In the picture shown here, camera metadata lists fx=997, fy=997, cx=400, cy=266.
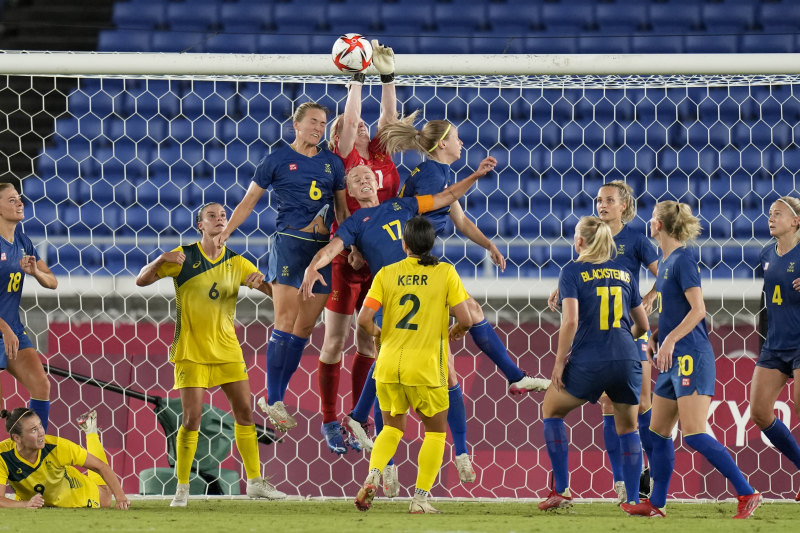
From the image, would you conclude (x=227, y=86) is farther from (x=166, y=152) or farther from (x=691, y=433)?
(x=691, y=433)

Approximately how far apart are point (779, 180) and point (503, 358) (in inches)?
190

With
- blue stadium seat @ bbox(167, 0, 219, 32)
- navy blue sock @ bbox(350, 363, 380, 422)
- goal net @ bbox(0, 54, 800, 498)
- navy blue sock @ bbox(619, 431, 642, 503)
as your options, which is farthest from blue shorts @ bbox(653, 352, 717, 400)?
blue stadium seat @ bbox(167, 0, 219, 32)

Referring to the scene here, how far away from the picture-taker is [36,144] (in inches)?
388

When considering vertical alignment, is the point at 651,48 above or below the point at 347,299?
above

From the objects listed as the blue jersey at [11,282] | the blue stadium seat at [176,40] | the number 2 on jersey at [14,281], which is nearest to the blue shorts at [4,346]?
Answer: the blue jersey at [11,282]

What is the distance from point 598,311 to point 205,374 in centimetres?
211

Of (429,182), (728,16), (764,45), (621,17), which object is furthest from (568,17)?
(429,182)

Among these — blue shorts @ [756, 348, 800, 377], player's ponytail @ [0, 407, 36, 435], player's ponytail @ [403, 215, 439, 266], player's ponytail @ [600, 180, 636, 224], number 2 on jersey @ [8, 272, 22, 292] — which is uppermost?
player's ponytail @ [600, 180, 636, 224]

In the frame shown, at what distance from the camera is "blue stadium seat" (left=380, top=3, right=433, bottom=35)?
34.7ft

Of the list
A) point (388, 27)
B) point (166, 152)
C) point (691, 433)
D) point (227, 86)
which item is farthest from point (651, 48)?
point (691, 433)

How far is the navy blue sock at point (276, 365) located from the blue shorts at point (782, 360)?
106 inches

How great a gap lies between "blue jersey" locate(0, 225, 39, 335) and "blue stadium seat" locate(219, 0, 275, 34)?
551 centimetres

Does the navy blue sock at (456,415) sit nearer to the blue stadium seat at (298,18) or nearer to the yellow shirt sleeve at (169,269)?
the yellow shirt sleeve at (169,269)

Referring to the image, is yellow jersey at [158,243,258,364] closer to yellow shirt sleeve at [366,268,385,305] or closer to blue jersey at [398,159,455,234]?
blue jersey at [398,159,455,234]
